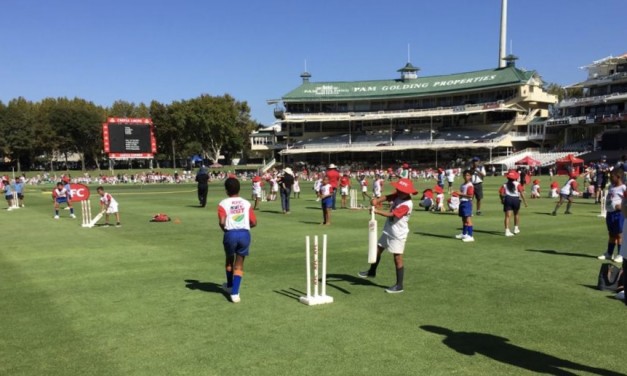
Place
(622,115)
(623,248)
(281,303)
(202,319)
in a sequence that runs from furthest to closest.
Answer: (622,115) < (281,303) < (202,319) < (623,248)

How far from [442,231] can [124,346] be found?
11.5 metres

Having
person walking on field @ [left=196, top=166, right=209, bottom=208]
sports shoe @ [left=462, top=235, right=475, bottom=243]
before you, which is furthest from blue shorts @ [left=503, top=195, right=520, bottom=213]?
person walking on field @ [left=196, top=166, right=209, bottom=208]

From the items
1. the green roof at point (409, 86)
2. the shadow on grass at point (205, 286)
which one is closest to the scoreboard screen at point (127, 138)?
the shadow on grass at point (205, 286)

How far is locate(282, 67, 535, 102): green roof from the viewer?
75.9 metres

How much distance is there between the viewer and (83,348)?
5.79 m

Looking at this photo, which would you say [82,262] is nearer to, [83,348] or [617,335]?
[83,348]

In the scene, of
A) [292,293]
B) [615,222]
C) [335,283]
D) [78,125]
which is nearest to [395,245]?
[335,283]

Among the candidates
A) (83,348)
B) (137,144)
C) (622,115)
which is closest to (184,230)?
(83,348)

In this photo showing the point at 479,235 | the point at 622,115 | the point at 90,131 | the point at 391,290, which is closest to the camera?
the point at 391,290

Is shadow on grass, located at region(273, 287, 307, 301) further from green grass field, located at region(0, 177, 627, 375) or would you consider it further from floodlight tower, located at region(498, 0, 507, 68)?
floodlight tower, located at region(498, 0, 507, 68)

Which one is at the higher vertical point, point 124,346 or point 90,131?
point 90,131

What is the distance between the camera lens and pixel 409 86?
8581 centimetres

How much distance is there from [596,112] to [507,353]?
72.2 metres

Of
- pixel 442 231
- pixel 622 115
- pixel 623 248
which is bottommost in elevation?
pixel 442 231
